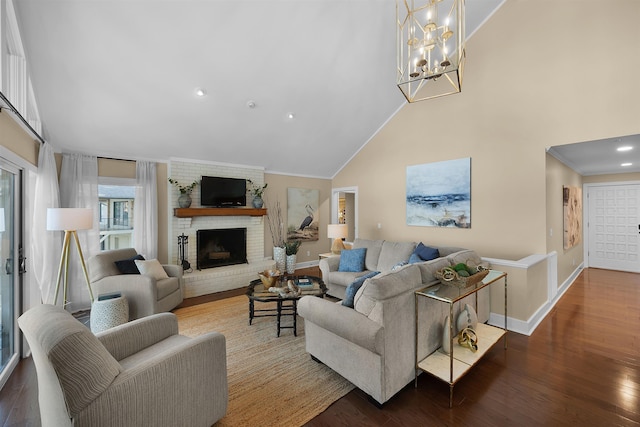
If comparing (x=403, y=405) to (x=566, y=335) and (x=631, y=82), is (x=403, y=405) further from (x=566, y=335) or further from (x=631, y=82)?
(x=631, y=82)

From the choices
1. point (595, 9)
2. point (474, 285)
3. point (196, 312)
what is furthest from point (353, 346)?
point (595, 9)

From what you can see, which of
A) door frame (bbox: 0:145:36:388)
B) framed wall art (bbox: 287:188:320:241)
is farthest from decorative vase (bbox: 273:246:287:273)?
door frame (bbox: 0:145:36:388)

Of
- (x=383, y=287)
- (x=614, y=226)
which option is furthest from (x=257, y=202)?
(x=614, y=226)

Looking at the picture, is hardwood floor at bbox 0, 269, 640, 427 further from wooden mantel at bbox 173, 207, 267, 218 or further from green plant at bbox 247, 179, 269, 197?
green plant at bbox 247, 179, 269, 197

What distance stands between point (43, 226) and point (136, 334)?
255cm

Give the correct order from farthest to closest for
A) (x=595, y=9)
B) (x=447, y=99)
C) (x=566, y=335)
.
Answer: (x=447, y=99)
(x=595, y=9)
(x=566, y=335)

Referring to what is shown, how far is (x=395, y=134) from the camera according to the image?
563 cm

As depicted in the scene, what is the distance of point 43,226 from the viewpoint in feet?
10.8

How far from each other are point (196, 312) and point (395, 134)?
4834mm

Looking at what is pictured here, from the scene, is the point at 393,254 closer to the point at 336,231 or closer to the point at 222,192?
the point at 336,231

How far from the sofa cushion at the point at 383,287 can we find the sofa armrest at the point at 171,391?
103cm

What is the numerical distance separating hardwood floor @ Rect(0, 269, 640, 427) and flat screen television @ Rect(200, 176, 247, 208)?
316 cm

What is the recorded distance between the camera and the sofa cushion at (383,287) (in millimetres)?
1972

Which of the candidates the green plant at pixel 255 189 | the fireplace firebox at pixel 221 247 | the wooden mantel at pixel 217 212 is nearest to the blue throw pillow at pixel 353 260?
the wooden mantel at pixel 217 212
